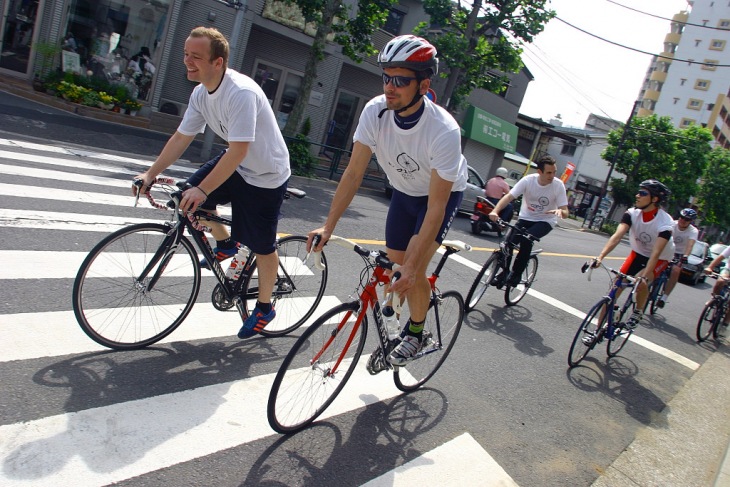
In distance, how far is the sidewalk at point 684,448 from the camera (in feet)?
12.6

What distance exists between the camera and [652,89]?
87.4 metres

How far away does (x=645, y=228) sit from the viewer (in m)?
6.65

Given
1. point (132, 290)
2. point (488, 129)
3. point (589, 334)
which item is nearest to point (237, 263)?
point (132, 290)

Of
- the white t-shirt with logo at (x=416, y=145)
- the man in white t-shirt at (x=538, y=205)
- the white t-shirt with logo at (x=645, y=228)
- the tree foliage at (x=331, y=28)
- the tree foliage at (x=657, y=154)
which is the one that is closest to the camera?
the white t-shirt with logo at (x=416, y=145)

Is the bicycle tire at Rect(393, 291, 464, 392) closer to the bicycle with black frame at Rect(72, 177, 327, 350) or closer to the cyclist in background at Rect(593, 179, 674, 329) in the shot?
the bicycle with black frame at Rect(72, 177, 327, 350)

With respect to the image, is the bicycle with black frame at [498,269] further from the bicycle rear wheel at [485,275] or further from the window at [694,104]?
the window at [694,104]

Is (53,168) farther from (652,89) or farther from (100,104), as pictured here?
(652,89)

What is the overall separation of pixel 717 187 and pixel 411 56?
58140 millimetres

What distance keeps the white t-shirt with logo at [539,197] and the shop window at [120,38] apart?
13.6m

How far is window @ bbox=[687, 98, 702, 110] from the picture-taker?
7406 centimetres

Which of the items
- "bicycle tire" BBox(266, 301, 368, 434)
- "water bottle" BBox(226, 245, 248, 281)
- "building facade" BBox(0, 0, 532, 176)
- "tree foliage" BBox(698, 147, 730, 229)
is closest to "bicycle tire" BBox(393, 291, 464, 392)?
"bicycle tire" BBox(266, 301, 368, 434)

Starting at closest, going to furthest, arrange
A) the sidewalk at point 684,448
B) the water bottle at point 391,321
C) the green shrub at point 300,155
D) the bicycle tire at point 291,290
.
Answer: the water bottle at point 391,321 → the sidewalk at point 684,448 → the bicycle tire at point 291,290 → the green shrub at point 300,155

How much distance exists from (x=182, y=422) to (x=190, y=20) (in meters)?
16.7

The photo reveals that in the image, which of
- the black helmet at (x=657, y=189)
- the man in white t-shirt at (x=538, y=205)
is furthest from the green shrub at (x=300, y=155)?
the black helmet at (x=657, y=189)
